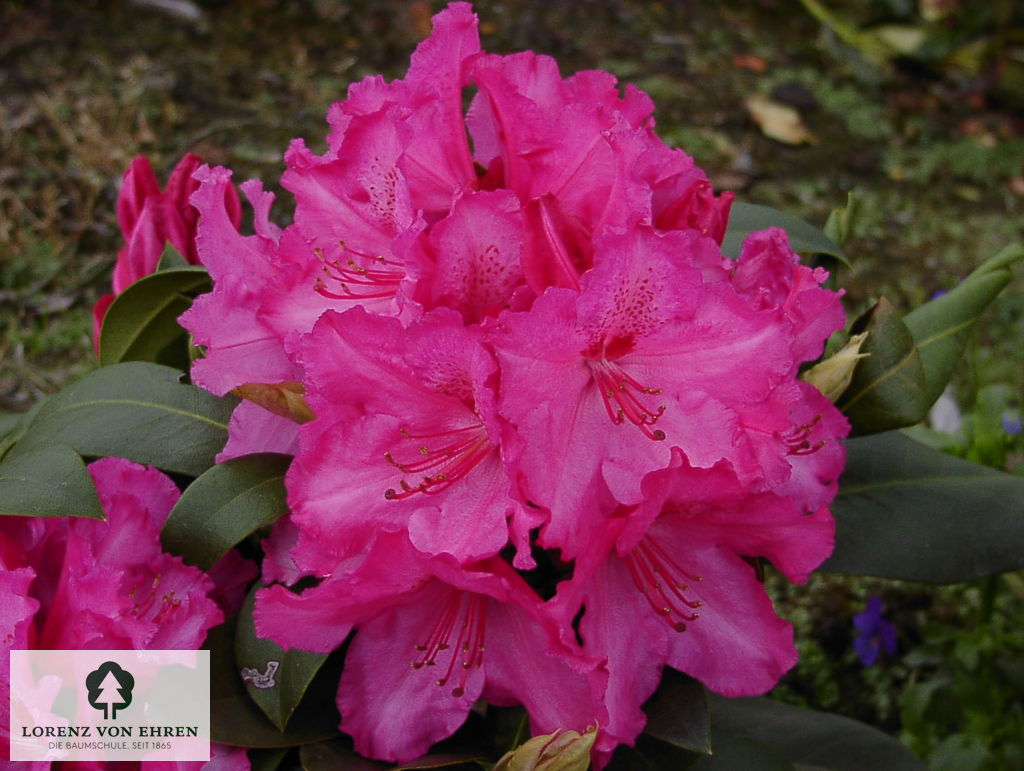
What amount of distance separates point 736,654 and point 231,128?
2238mm

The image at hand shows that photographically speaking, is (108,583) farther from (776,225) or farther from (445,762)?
(776,225)

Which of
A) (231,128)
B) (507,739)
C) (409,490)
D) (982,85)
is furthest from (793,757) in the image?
(982,85)

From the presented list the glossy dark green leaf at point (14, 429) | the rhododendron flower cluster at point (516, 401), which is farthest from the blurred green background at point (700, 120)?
the rhododendron flower cluster at point (516, 401)

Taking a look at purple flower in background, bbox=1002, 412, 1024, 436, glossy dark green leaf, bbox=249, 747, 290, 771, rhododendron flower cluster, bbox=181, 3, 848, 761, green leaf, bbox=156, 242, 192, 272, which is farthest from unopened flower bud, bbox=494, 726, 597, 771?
purple flower in background, bbox=1002, 412, 1024, 436

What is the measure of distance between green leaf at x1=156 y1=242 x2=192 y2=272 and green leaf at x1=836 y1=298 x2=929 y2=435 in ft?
2.38

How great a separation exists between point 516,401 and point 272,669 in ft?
1.25

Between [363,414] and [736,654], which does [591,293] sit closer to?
[363,414]

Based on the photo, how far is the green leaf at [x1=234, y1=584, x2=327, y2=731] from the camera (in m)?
0.93

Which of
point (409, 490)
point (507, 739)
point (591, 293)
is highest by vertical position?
point (591, 293)

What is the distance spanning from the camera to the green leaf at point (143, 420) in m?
1.04

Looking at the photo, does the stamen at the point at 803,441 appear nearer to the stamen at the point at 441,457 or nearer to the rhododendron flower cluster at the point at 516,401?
the rhododendron flower cluster at the point at 516,401

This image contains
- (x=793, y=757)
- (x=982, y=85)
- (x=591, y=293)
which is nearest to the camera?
(x=591, y=293)

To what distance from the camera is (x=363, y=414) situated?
0.83 m

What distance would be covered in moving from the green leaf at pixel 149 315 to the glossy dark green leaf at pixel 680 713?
2.04ft
